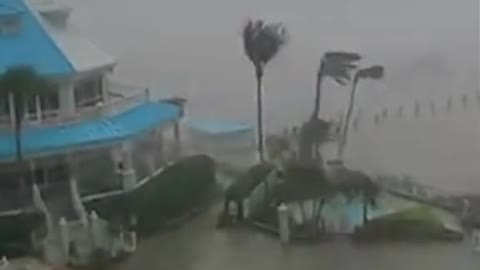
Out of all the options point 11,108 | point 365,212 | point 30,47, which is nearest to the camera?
point 365,212

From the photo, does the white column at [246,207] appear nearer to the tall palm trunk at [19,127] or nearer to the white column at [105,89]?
the white column at [105,89]

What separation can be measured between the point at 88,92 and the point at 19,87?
1.95 metres

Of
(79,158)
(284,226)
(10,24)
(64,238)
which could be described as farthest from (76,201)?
(10,24)

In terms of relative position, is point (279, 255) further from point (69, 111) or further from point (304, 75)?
point (304, 75)

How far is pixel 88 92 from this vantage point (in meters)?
15.9

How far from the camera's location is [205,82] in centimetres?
2291

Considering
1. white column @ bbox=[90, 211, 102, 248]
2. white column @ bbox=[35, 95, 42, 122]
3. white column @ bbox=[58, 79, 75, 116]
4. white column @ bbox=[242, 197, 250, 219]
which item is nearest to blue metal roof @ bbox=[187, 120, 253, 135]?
white column @ bbox=[242, 197, 250, 219]

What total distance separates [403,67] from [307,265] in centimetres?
1010

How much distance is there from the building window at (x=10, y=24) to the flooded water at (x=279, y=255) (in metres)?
3.13

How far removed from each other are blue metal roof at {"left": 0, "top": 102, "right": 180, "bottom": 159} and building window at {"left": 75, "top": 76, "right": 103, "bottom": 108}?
0.45 meters

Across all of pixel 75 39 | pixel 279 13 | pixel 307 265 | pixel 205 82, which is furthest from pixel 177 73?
pixel 307 265

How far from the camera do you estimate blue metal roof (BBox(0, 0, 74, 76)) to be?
15141 mm

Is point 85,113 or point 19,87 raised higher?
point 19,87

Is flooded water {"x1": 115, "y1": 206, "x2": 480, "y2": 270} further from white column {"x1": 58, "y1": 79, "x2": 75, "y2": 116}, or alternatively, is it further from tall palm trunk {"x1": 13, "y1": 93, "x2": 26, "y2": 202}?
white column {"x1": 58, "y1": 79, "x2": 75, "y2": 116}
